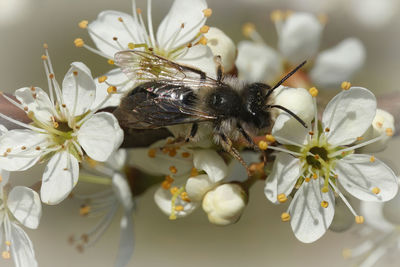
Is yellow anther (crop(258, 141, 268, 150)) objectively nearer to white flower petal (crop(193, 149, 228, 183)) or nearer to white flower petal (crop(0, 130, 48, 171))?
white flower petal (crop(193, 149, 228, 183))

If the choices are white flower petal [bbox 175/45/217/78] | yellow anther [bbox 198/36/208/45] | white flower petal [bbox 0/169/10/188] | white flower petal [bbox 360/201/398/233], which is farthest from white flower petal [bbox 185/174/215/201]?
white flower petal [bbox 360/201/398/233]

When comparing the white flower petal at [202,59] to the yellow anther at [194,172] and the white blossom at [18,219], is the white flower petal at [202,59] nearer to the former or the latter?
the yellow anther at [194,172]

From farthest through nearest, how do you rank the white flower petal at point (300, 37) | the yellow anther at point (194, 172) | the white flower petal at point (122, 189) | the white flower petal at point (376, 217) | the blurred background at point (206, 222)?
1. the blurred background at point (206, 222)
2. the white flower petal at point (300, 37)
3. the white flower petal at point (376, 217)
4. the white flower petal at point (122, 189)
5. the yellow anther at point (194, 172)

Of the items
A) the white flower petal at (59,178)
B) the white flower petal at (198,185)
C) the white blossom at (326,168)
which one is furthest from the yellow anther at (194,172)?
the white flower petal at (59,178)

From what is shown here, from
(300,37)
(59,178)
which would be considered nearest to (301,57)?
(300,37)

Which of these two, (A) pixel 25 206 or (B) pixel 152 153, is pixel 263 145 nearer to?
(B) pixel 152 153

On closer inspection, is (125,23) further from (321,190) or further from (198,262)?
(198,262)
